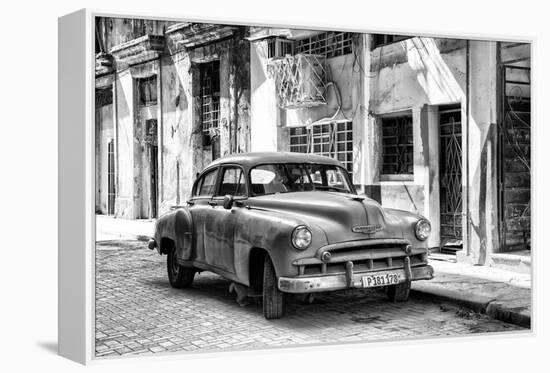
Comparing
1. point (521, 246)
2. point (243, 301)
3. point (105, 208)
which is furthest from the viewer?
point (521, 246)

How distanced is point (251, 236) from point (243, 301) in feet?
2.05

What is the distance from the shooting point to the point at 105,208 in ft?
22.8

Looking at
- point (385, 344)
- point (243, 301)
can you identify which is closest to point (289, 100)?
point (243, 301)

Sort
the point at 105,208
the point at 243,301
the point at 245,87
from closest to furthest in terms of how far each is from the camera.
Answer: the point at 105,208, the point at 243,301, the point at 245,87

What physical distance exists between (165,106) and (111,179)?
1.11 metres

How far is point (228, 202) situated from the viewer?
7.75 meters

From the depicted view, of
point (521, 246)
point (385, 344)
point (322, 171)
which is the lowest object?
point (385, 344)

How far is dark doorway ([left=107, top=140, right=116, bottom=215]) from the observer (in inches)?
278

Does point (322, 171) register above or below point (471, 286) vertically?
above

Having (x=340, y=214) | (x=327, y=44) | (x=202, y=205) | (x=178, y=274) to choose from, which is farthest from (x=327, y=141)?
(x=178, y=274)

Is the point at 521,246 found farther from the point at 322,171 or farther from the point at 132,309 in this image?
the point at 132,309

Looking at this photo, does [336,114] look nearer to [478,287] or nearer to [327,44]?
[327,44]

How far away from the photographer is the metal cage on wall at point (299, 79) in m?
8.03

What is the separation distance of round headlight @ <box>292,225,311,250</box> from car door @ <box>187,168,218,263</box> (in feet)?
4.15
